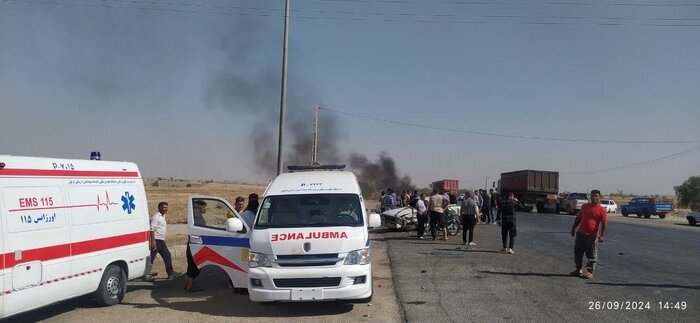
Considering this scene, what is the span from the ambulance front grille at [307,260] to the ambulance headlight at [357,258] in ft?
0.47

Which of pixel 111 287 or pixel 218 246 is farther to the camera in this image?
pixel 218 246

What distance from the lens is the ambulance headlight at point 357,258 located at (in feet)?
24.2

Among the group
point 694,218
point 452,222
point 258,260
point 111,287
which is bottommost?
point 111,287

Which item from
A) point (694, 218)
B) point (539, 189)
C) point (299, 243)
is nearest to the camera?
point (299, 243)

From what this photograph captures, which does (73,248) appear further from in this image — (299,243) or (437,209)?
(437,209)

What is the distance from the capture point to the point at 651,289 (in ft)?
28.0

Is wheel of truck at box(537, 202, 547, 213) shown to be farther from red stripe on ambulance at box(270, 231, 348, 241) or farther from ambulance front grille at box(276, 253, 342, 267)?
ambulance front grille at box(276, 253, 342, 267)

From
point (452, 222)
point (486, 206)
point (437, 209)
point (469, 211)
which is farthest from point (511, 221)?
point (486, 206)

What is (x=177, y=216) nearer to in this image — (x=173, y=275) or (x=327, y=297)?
(x=173, y=275)

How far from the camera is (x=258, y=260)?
747 centimetres

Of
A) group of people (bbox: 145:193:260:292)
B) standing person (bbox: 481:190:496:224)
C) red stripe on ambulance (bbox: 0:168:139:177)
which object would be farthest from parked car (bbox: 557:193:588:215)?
red stripe on ambulance (bbox: 0:168:139:177)

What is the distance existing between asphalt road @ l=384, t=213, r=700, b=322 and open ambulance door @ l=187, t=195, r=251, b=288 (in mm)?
2515

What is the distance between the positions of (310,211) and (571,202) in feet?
114

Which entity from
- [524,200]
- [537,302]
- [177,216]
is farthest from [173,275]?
[524,200]
